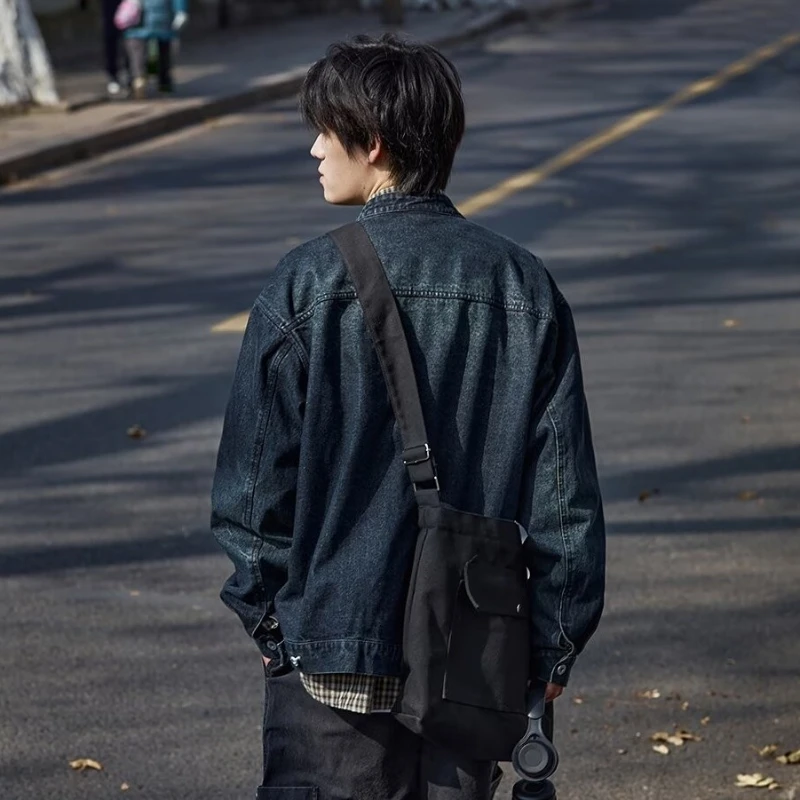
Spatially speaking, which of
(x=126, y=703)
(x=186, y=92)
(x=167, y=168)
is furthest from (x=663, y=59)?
(x=126, y=703)

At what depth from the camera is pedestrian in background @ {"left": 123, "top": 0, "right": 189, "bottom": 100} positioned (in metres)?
19.2

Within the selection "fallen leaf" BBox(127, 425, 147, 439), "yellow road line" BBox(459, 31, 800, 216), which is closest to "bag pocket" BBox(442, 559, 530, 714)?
"fallen leaf" BBox(127, 425, 147, 439)

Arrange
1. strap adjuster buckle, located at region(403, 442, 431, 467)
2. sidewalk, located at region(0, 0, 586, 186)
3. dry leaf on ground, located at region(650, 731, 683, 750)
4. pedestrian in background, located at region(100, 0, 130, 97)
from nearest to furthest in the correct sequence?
strap adjuster buckle, located at region(403, 442, 431, 467) < dry leaf on ground, located at region(650, 731, 683, 750) < sidewalk, located at region(0, 0, 586, 186) < pedestrian in background, located at region(100, 0, 130, 97)

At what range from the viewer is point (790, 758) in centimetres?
438

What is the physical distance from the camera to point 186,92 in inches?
807

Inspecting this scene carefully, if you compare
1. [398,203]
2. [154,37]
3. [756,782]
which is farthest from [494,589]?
[154,37]

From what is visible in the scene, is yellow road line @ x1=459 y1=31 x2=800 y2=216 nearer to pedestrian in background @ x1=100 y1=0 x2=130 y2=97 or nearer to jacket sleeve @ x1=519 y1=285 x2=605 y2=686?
pedestrian in background @ x1=100 y1=0 x2=130 y2=97

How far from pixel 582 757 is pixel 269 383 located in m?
2.07

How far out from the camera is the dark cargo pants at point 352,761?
2754mm

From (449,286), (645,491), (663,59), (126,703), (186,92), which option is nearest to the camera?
(449,286)

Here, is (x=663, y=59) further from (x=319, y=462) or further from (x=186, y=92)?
(x=319, y=462)

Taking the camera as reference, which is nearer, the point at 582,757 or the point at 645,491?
the point at 582,757

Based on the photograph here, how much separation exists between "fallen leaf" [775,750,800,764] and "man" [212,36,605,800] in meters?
1.78

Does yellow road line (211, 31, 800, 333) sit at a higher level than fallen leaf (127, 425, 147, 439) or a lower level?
lower
